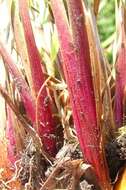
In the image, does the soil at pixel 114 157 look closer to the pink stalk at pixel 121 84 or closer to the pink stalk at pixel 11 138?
the pink stalk at pixel 121 84

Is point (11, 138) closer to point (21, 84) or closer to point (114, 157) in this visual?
point (21, 84)

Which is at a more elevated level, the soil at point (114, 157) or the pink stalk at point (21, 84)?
the pink stalk at point (21, 84)

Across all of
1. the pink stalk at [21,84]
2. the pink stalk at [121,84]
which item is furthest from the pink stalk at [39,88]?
the pink stalk at [121,84]

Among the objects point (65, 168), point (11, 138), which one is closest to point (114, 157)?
point (65, 168)

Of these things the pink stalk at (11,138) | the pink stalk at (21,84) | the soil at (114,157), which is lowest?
the soil at (114,157)

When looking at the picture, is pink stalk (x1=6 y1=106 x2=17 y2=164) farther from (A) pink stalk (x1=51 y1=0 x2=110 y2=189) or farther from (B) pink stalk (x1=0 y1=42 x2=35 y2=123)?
(A) pink stalk (x1=51 y1=0 x2=110 y2=189)

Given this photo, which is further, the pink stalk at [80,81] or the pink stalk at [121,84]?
the pink stalk at [121,84]

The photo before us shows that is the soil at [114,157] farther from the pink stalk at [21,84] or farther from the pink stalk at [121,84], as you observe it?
the pink stalk at [21,84]

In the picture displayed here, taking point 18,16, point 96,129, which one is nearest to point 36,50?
point 18,16

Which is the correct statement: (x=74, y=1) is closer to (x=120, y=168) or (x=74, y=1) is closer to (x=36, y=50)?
(x=36, y=50)
